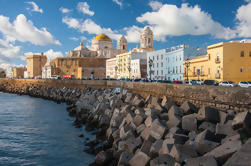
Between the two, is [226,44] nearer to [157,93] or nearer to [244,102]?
[157,93]

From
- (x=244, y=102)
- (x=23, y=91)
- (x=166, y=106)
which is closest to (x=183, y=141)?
(x=244, y=102)

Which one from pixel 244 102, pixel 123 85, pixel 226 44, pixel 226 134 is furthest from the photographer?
pixel 226 44

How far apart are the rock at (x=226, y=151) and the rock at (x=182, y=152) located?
78 cm

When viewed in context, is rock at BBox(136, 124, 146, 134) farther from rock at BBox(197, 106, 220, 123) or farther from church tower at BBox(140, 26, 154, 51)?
church tower at BBox(140, 26, 154, 51)

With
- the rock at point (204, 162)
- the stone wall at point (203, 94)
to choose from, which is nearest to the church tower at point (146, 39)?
the stone wall at point (203, 94)

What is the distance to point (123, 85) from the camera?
2153 cm

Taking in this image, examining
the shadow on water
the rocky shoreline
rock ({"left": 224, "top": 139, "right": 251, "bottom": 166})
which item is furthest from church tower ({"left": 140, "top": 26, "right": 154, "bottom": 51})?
rock ({"left": 224, "top": 139, "right": 251, "bottom": 166})

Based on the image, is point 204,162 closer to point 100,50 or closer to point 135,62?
point 135,62

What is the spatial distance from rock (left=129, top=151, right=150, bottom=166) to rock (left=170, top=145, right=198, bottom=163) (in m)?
0.93

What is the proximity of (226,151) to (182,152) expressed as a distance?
119 cm

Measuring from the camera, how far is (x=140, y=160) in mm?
6836

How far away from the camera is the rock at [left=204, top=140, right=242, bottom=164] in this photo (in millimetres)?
5043

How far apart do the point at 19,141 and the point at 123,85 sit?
11.1 meters

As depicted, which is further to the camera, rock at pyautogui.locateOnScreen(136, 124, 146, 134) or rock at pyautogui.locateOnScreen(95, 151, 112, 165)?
rock at pyautogui.locateOnScreen(136, 124, 146, 134)
